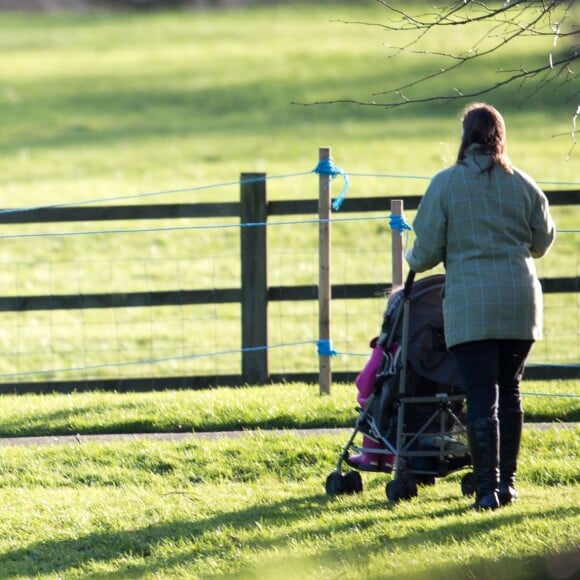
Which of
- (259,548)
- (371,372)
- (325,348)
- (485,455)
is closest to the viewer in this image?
(259,548)

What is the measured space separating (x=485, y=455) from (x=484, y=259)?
941 mm

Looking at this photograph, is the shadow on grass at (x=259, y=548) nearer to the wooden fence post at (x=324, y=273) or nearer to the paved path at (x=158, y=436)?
the paved path at (x=158, y=436)

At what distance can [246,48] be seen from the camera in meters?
45.7

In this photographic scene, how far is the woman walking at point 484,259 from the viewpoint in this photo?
596 cm

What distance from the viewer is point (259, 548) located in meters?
5.81

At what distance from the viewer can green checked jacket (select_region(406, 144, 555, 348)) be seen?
5953mm

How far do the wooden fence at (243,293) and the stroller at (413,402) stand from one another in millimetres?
3207

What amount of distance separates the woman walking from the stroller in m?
0.34

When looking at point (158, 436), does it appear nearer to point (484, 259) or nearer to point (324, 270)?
point (324, 270)

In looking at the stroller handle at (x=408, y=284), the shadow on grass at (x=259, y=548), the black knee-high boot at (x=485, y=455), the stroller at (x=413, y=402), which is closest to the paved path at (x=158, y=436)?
the stroller at (x=413, y=402)

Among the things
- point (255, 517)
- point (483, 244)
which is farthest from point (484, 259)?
point (255, 517)

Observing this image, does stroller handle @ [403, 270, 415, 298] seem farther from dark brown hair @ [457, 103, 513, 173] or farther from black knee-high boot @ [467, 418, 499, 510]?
black knee-high boot @ [467, 418, 499, 510]

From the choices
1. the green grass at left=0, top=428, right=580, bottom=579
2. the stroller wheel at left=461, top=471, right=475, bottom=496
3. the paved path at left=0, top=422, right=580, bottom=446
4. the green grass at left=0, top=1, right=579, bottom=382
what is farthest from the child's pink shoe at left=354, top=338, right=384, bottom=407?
the paved path at left=0, top=422, right=580, bottom=446

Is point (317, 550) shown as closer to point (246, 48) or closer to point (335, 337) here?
point (335, 337)
